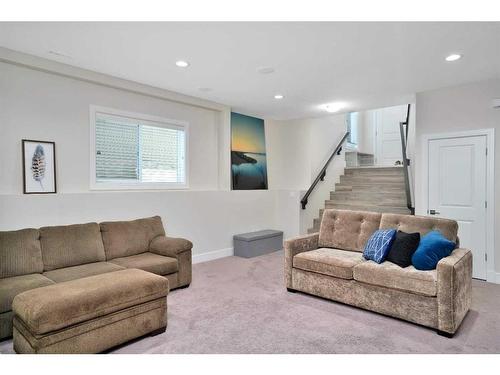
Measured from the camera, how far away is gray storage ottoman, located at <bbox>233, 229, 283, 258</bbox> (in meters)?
5.41

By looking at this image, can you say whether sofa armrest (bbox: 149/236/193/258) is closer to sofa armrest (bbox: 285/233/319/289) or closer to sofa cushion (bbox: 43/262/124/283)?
sofa cushion (bbox: 43/262/124/283)

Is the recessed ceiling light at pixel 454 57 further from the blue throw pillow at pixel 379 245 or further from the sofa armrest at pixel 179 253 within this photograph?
the sofa armrest at pixel 179 253

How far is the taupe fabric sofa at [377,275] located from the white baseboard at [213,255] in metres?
1.87

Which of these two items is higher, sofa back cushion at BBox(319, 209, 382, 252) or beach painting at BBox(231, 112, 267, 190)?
beach painting at BBox(231, 112, 267, 190)

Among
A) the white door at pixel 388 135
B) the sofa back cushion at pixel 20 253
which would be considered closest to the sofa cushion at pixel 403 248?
the sofa back cushion at pixel 20 253

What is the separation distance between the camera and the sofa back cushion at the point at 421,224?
3.16 meters

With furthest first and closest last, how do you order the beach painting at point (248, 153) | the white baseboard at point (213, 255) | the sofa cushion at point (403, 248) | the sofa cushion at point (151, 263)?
the beach painting at point (248, 153)
the white baseboard at point (213, 255)
the sofa cushion at point (151, 263)
the sofa cushion at point (403, 248)

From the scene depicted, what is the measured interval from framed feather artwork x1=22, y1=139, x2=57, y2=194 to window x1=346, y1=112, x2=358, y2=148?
6760 millimetres

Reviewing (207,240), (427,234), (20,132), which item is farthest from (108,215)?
(427,234)

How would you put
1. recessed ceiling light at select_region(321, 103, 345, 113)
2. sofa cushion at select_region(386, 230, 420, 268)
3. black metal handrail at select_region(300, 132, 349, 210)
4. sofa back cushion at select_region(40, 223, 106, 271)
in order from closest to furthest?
sofa cushion at select_region(386, 230, 420, 268)
sofa back cushion at select_region(40, 223, 106, 271)
recessed ceiling light at select_region(321, 103, 345, 113)
black metal handrail at select_region(300, 132, 349, 210)

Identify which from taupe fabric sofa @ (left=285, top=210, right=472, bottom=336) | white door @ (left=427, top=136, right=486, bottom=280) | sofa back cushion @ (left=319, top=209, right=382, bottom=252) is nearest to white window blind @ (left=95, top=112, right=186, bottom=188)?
taupe fabric sofa @ (left=285, top=210, right=472, bottom=336)

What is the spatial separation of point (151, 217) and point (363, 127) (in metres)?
6.95

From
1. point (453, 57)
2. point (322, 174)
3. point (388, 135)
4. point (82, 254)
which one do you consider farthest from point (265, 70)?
point (388, 135)
